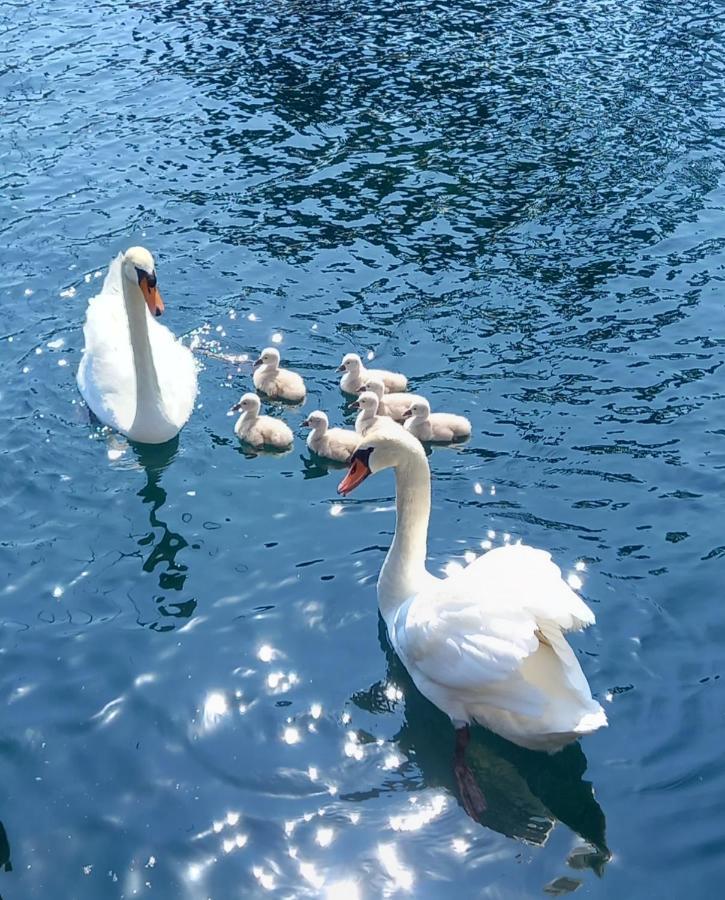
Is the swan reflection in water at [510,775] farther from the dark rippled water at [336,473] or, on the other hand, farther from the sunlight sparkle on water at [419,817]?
the sunlight sparkle on water at [419,817]

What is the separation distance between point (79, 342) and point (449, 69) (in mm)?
10618

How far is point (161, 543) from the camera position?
1116 centimetres

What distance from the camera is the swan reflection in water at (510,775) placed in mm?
8188

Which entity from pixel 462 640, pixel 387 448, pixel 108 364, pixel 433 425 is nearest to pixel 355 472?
pixel 387 448

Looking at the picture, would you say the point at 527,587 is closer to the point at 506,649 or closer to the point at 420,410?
the point at 506,649

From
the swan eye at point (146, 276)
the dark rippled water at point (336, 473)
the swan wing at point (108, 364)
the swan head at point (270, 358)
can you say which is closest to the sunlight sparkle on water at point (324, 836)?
the dark rippled water at point (336, 473)

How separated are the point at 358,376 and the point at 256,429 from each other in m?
1.37

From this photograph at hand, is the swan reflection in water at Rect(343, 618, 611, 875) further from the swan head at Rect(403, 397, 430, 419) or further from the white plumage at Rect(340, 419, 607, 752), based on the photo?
the swan head at Rect(403, 397, 430, 419)

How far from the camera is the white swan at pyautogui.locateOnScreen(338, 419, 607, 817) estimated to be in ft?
26.7

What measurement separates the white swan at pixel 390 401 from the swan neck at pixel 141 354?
2.30 meters

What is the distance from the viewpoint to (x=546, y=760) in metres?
8.78

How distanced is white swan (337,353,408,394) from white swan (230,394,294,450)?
1.03 meters

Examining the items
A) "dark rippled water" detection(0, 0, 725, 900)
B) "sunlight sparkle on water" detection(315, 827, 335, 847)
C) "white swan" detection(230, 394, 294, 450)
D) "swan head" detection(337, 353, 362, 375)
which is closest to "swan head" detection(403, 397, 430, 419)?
"dark rippled water" detection(0, 0, 725, 900)

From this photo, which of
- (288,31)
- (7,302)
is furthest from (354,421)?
(288,31)
